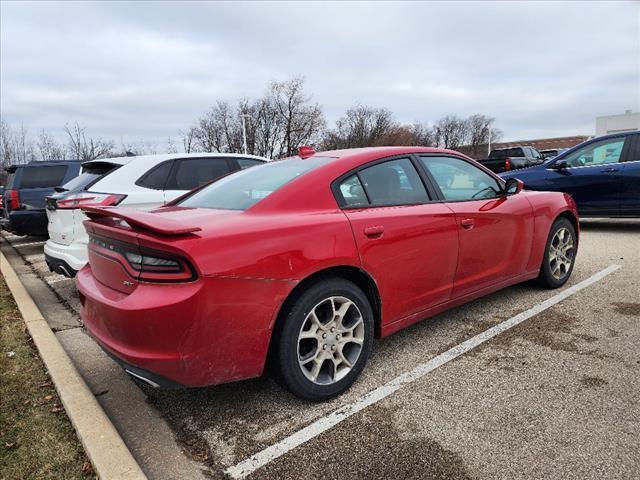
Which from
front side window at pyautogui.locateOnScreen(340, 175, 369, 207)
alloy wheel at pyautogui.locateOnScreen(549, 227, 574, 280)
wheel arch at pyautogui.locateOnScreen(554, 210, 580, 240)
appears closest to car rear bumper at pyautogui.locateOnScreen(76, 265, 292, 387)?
front side window at pyautogui.locateOnScreen(340, 175, 369, 207)

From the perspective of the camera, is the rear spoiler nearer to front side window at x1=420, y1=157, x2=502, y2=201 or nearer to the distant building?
front side window at x1=420, y1=157, x2=502, y2=201

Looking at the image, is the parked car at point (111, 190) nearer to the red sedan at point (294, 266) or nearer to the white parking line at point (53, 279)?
the white parking line at point (53, 279)

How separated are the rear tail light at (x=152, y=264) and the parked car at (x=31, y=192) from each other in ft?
24.3

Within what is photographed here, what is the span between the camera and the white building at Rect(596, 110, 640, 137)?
182 feet

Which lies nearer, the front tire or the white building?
the front tire

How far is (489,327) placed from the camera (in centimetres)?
373

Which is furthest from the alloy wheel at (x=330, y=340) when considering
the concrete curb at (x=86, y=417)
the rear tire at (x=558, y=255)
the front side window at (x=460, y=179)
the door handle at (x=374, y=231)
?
the rear tire at (x=558, y=255)

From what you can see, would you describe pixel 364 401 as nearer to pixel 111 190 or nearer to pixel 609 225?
pixel 111 190

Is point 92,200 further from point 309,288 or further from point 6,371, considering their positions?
point 309,288

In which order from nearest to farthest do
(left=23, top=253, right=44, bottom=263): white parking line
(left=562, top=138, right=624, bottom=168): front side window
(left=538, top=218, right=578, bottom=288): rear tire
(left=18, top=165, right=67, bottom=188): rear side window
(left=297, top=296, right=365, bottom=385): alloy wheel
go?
(left=297, top=296, right=365, bottom=385): alloy wheel
(left=538, top=218, right=578, bottom=288): rear tire
(left=562, top=138, right=624, bottom=168): front side window
(left=23, top=253, right=44, bottom=263): white parking line
(left=18, top=165, right=67, bottom=188): rear side window

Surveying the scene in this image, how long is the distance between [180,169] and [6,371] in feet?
10.2

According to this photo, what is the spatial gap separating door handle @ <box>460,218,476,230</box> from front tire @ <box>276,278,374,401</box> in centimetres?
112

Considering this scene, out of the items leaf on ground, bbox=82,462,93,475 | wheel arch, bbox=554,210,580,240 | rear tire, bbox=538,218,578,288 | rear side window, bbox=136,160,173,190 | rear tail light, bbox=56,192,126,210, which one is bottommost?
leaf on ground, bbox=82,462,93,475

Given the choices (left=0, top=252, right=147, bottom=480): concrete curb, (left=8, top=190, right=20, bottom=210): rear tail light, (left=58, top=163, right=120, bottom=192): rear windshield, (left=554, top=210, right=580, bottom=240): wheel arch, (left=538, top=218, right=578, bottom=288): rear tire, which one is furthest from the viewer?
(left=8, top=190, right=20, bottom=210): rear tail light
